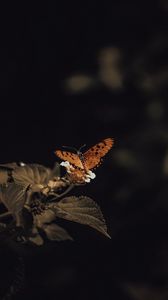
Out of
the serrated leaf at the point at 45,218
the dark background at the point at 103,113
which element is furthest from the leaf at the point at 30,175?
the dark background at the point at 103,113

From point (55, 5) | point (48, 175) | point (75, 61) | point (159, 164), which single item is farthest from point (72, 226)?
point (48, 175)

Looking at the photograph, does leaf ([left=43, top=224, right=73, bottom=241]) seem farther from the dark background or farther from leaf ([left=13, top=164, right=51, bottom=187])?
the dark background

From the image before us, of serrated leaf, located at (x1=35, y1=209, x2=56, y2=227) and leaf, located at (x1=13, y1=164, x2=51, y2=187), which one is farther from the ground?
leaf, located at (x1=13, y1=164, x2=51, y2=187)

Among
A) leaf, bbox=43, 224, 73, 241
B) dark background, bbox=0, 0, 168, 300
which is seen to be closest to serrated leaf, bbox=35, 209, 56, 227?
leaf, bbox=43, 224, 73, 241

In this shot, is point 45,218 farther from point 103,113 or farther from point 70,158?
point 103,113

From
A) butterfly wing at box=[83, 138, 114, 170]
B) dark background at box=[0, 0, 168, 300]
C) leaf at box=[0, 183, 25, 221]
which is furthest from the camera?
dark background at box=[0, 0, 168, 300]

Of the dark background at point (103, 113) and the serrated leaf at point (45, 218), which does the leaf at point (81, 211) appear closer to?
the serrated leaf at point (45, 218)

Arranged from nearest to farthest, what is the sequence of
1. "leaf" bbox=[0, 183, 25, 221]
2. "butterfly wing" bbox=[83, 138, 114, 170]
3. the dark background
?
1. "leaf" bbox=[0, 183, 25, 221]
2. "butterfly wing" bbox=[83, 138, 114, 170]
3. the dark background

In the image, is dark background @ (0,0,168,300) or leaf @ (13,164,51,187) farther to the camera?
dark background @ (0,0,168,300)
